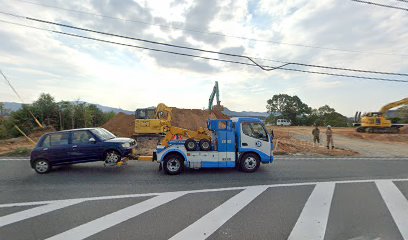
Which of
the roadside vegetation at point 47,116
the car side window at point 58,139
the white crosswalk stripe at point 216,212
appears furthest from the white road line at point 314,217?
the roadside vegetation at point 47,116

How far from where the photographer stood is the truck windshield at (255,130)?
8812 millimetres

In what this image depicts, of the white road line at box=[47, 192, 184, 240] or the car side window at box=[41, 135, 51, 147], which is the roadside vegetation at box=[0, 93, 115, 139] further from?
the white road line at box=[47, 192, 184, 240]

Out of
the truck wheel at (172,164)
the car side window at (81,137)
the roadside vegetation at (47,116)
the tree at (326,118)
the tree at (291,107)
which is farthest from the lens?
the tree at (291,107)

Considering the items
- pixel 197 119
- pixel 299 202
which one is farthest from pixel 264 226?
pixel 197 119

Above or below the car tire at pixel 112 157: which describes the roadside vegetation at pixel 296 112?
above

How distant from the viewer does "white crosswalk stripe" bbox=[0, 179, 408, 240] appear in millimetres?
4199

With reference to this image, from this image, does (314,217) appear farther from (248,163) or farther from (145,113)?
(145,113)

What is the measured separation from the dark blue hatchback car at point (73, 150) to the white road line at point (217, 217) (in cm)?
494

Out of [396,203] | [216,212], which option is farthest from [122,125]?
[396,203]

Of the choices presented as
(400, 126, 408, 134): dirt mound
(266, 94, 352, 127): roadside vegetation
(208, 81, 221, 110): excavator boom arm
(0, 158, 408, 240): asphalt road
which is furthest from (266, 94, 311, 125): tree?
(0, 158, 408, 240): asphalt road

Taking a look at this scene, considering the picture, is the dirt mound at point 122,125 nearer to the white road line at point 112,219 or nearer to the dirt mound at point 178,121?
the dirt mound at point 178,121

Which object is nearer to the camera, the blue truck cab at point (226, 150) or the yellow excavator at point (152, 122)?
the blue truck cab at point (226, 150)

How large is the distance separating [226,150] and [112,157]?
421cm

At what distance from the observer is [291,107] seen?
228 feet
